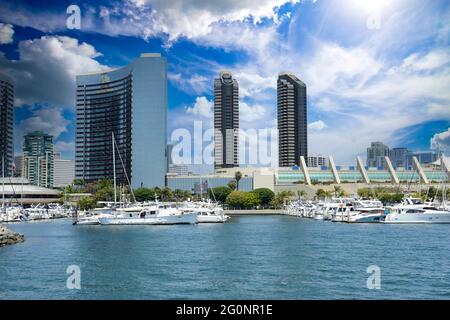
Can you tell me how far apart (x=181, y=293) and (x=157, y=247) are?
10.5m

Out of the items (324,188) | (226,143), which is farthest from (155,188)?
(226,143)

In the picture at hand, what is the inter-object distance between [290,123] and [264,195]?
31987 mm

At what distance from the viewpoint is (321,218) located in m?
48.6

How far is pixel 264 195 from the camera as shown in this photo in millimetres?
71312

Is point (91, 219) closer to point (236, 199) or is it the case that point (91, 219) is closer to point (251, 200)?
point (236, 199)

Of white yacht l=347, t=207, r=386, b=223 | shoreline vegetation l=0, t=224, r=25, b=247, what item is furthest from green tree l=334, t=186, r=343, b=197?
shoreline vegetation l=0, t=224, r=25, b=247

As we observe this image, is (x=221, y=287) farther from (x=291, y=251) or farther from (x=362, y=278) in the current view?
(x=291, y=251)

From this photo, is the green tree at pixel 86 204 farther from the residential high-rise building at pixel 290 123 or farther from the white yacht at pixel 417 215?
the residential high-rise building at pixel 290 123

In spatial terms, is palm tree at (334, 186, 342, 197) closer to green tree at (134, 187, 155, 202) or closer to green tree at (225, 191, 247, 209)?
green tree at (225, 191, 247, 209)

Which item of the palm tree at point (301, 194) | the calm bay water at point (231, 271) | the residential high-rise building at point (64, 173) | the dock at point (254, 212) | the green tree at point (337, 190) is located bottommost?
the dock at point (254, 212)

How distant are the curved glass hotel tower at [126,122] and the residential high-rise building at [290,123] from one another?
34.7 metres

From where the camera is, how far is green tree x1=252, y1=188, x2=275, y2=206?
A: 71312 mm

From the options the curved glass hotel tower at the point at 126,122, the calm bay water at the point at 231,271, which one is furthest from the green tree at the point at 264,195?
the calm bay water at the point at 231,271

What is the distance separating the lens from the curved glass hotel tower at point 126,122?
212 feet
